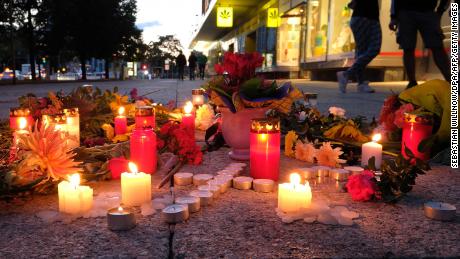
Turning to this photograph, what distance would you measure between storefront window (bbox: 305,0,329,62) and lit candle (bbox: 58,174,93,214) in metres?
14.1

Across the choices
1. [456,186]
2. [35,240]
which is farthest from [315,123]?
[35,240]

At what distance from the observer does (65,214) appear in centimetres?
162

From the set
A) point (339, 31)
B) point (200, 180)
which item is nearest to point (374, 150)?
point (200, 180)

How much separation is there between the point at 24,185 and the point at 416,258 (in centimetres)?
159

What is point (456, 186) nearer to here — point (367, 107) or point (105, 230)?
point (105, 230)

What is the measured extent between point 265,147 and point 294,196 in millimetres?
495

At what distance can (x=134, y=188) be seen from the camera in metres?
1.73

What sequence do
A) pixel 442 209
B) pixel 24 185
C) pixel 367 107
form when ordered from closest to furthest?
pixel 442 209 → pixel 24 185 → pixel 367 107

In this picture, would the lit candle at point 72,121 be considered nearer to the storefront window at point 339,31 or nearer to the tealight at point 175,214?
the tealight at point 175,214

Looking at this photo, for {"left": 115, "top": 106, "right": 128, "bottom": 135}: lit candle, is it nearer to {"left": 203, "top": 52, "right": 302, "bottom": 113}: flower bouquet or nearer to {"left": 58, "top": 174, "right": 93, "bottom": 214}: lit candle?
{"left": 203, "top": 52, "right": 302, "bottom": 113}: flower bouquet

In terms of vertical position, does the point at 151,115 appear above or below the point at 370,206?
above

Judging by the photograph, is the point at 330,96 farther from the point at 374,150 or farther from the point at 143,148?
the point at 143,148

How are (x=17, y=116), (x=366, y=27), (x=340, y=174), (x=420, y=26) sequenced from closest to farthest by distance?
(x=340, y=174) < (x=17, y=116) < (x=420, y=26) < (x=366, y=27)

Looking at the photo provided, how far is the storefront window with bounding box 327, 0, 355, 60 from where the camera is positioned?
13195mm
